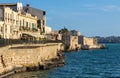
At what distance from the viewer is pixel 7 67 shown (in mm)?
47812

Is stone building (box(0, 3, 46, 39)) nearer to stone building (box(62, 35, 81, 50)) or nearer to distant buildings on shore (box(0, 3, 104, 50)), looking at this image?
distant buildings on shore (box(0, 3, 104, 50))

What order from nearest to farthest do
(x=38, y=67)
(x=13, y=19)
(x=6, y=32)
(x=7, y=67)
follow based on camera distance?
(x=7, y=67)
(x=38, y=67)
(x=6, y=32)
(x=13, y=19)

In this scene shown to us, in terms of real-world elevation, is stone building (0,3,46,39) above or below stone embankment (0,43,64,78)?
above

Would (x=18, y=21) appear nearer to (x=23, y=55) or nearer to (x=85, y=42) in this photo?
(x=23, y=55)

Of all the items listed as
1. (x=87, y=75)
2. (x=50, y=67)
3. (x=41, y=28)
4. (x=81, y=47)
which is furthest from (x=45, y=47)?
(x=81, y=47)

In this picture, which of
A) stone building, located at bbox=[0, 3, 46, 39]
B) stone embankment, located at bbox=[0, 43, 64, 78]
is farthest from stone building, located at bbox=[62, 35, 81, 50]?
stone embankment, located at bbox=[0, 43, 64, 78]

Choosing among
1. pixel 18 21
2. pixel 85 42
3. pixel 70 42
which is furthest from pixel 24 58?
pixel 85 42

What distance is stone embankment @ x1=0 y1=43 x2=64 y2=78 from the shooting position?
155 ft

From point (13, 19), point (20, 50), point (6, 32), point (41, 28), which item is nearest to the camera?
point (20, 50)

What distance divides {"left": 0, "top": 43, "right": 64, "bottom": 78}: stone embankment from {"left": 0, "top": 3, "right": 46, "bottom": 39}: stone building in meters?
6.18

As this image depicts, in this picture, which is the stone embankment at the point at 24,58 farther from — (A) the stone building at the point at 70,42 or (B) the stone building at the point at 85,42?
(B) the stone building at the point at 85,42

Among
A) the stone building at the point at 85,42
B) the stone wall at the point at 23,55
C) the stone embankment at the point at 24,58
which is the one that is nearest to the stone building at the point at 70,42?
the stone building at the point at 85,42

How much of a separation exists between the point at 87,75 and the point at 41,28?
1467 inches

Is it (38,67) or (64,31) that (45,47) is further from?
(64,31)
